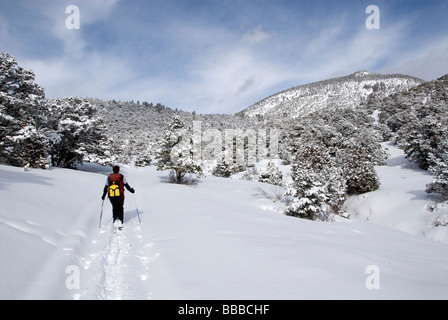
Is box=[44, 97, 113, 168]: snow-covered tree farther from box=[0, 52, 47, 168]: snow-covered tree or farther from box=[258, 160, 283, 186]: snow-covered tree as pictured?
box=[258, 160, 283, 186]: snow-covered tree

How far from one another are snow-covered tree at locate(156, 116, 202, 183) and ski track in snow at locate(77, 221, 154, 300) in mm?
13642

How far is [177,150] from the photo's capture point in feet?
66.0

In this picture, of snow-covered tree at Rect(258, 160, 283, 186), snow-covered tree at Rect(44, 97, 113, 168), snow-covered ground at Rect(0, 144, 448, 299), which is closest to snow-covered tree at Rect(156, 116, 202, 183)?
snow-covered tree at Rect(44, 97, 113, 168)

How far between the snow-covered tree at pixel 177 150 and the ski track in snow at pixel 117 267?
1364 centimetres

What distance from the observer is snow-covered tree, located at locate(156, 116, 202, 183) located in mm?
20188

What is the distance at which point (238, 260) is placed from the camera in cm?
436

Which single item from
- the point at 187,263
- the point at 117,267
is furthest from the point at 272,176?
the point at 117,267

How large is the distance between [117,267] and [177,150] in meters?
16.0

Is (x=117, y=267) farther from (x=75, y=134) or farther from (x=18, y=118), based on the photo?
(x=75, y=134)

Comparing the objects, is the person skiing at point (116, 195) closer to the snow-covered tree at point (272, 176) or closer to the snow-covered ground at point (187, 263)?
the snow-covered ground at point (187, 263)

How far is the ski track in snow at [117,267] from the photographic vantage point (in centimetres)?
357

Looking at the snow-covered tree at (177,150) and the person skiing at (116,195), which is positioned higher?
the snow-covered tree at (177,150)

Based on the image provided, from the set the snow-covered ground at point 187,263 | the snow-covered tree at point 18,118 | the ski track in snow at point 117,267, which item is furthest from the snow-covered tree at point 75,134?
the ski track in snow at point 117,267
